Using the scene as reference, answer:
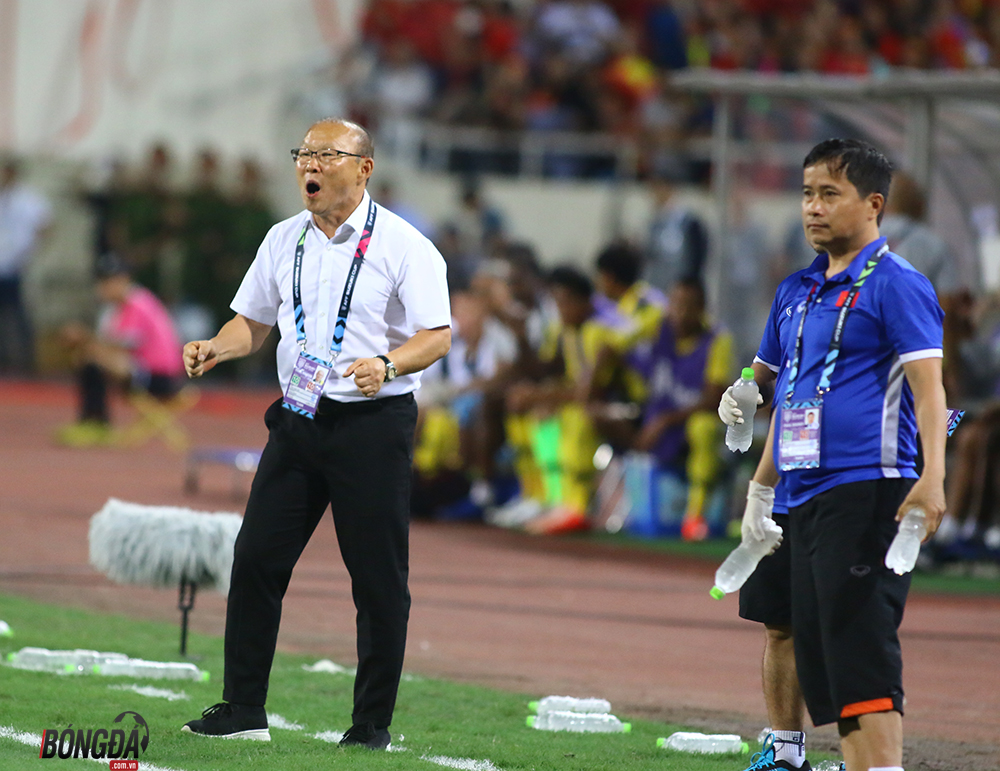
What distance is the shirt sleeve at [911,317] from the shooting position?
15.3ft

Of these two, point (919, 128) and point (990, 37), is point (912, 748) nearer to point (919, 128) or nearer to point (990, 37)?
point (919, 128)

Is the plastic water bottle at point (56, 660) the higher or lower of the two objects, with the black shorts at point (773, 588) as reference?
lower

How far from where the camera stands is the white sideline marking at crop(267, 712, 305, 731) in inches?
A: 242

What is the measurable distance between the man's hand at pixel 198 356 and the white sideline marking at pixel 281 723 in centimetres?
136

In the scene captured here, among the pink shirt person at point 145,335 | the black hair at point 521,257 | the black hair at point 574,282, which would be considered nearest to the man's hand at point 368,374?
the black hair at point 574,282

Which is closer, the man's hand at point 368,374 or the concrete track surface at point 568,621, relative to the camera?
the man's hand at point 368,374

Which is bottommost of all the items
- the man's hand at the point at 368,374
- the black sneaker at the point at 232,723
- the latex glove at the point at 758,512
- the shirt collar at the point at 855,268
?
the black sneaker at the point at 232,723

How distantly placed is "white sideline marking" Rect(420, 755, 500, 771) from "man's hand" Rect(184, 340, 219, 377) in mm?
1583

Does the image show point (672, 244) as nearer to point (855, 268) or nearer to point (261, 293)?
point (261, 293)

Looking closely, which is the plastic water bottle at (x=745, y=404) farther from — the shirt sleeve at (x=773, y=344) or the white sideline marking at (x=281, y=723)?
the white sideline marking at (x=281, y=723)

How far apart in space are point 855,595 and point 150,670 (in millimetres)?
3457

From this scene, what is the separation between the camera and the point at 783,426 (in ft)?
16.2

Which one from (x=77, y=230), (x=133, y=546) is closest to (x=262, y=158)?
(x=77, y=230)

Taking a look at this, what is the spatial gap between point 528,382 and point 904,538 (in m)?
9.13
